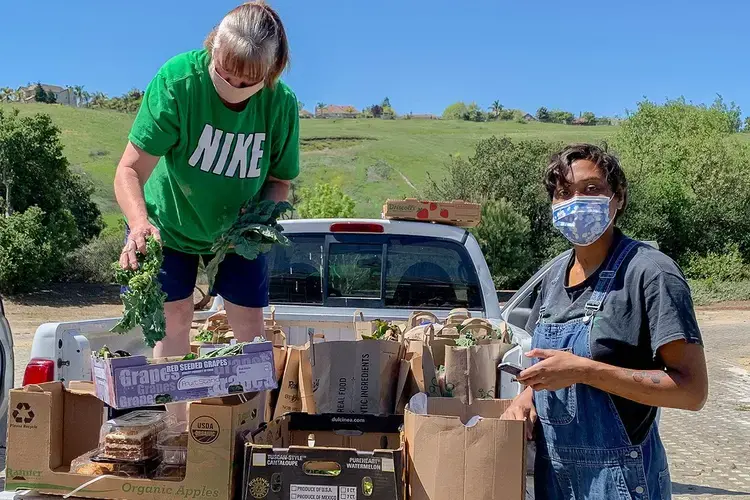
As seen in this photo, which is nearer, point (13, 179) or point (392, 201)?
point (392, 201)

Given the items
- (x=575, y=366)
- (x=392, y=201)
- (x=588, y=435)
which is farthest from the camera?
(x=392, y=201)

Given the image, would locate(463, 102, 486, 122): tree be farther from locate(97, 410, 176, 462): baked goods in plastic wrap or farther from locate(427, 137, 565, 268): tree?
locate(97, 410, 176, 462): baked goods in plastic wrap

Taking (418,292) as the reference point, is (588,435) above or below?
below

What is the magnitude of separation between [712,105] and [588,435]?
3789cm

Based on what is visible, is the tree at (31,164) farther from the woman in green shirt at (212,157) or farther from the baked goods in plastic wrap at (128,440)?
the baked goods in plastic wrap at (128,440)

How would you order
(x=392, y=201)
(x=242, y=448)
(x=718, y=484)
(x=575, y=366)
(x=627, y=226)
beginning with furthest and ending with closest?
(x=627, y=226), (x=718, y=484), (x=392, y=201), (x=242, y=448), (x=575, y=366)

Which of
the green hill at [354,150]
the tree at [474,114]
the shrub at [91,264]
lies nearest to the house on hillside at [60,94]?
the green hill at [354,150]

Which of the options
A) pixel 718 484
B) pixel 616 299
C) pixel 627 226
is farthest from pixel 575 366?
pixel 627 226

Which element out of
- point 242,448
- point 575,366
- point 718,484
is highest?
point 575,366

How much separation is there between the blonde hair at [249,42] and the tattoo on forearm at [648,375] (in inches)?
68.0

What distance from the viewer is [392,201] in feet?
15.3

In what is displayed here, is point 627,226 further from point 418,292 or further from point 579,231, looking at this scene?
point 579,231

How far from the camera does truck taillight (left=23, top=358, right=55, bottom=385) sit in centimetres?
305

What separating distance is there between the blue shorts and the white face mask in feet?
2.41
